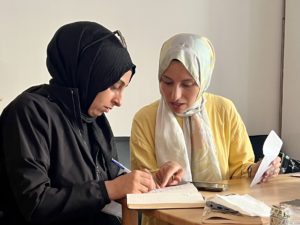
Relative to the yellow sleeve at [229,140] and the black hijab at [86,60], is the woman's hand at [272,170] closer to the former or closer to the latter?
the yellow sleeve at [229,140]

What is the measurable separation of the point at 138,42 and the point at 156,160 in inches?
40.2

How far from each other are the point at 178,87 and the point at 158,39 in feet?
3.04

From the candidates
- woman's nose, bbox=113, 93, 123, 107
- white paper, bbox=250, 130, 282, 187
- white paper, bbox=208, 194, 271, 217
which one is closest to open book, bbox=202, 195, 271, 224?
white paper, bbox=208, 194, 271, 217

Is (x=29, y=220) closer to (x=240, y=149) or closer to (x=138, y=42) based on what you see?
(x=240, y=149)

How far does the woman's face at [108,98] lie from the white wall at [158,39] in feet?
3.41

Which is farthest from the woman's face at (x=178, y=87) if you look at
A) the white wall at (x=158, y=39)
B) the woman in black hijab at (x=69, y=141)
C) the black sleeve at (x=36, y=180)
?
the white wall at (x=158, y=39)

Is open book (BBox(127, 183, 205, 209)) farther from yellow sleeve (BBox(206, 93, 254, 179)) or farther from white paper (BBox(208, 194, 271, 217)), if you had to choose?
yellow sleeve (BBox(206, 93, 254, 179))

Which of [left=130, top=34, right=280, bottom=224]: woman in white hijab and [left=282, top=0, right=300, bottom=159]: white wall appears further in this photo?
[left=282, top=0, right=300, bottom=159]: white wall

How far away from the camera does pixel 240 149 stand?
1680mm

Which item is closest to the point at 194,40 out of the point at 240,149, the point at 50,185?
the point at 240,149

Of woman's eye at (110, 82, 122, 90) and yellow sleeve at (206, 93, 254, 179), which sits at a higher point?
woman's eye at (110, 82, 122, 90)

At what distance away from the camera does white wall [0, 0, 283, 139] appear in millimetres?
2197

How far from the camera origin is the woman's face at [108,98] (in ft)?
4.20

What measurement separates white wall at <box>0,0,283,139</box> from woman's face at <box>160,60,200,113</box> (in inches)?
32.3
